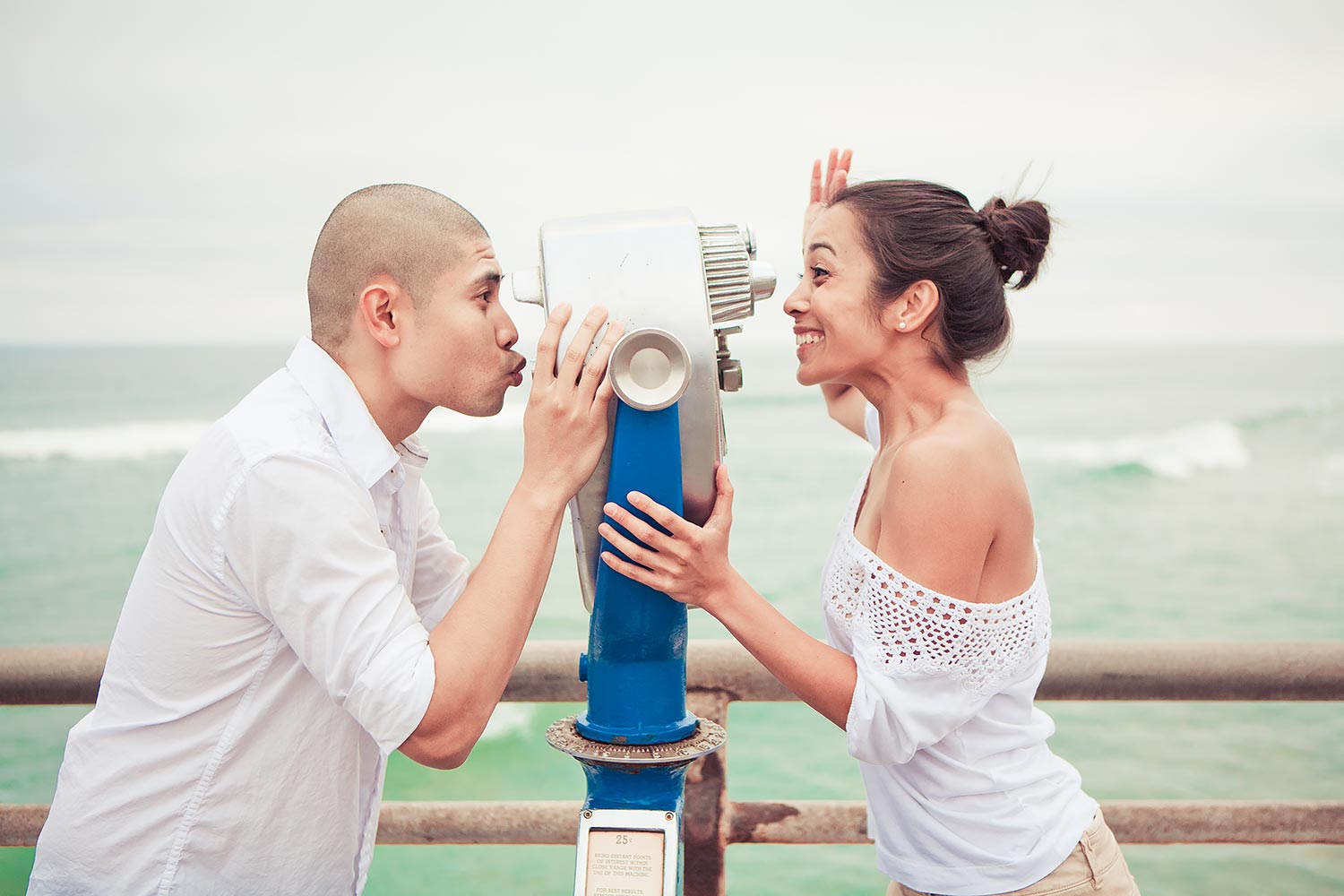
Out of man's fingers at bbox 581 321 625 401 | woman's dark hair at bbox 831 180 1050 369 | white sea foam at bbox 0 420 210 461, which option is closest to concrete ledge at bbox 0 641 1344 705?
woman's dark hair at bbox 831 180 1050 369

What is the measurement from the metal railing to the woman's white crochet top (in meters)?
0.37

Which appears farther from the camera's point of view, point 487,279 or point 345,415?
point 487,279

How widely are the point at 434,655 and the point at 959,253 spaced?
1.04 m

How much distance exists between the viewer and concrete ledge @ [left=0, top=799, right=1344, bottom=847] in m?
2.20

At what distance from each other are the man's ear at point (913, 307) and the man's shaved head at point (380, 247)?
0.67m

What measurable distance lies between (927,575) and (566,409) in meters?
0.57

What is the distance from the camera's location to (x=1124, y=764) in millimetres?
7121

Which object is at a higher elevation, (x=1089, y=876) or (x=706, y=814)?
(x=1089, y=876)

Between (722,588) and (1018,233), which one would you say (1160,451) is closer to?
(1018,233)

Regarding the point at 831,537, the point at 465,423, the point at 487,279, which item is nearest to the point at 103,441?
the point at 465,423

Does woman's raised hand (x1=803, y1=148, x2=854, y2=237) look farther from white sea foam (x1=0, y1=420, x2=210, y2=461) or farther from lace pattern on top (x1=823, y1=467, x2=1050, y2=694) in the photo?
white sea foam (x1=0, y1=420, x2=210, y2=461)

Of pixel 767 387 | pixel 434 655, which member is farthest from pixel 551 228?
pixel 767 387

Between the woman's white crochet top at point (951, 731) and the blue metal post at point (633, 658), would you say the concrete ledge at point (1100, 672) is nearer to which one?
the woman's white crochet top at point (951, 731)

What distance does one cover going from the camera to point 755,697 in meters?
2.14
